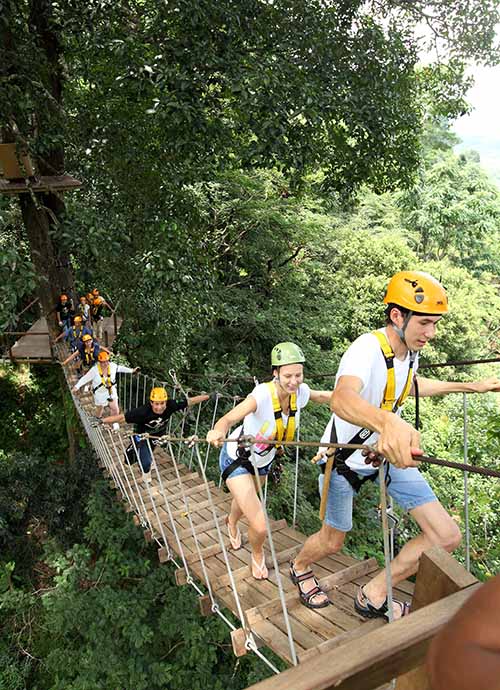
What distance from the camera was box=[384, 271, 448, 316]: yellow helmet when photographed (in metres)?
1.24

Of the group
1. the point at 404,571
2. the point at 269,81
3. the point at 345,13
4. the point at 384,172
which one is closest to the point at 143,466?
the point at 404,571

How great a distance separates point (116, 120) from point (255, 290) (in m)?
3.73

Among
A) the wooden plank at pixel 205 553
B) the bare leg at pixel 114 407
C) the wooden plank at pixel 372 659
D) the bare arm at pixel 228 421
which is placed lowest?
the bare leg at pixel 114 407

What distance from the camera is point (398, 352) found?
1.29 m

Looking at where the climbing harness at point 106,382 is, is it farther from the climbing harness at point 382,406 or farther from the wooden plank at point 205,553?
the climbing harness at point 382,406

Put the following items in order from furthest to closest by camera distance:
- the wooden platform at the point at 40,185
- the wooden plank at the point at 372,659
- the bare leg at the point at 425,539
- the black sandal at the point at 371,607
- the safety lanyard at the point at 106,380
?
the wooden platform at the point at 40,185 < the safety lanyard at the point at 106,380 < the black sandal at the point at 371,607 < the bare leg at the point at 425,539 < the wooden plank at the point at 372,659

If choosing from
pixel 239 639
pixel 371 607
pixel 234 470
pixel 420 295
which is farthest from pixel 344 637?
pixel 420 295

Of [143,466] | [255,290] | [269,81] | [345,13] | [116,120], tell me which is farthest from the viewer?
[255,290]

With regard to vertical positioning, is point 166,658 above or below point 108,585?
below

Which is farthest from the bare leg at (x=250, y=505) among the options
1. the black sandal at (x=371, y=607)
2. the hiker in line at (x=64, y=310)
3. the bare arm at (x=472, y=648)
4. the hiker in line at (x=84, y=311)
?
the hiker in line at (x=64, y=310)

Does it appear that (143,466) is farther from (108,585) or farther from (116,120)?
(116,120)

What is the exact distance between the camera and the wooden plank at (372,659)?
47 centimetres

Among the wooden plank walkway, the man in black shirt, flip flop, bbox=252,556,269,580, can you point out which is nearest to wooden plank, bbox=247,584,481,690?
the wooden plank walkway

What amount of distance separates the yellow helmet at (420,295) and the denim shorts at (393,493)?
41 centimetres
